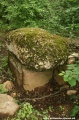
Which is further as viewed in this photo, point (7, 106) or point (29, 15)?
point (29, 15)

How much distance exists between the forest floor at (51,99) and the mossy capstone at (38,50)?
0.65 metres

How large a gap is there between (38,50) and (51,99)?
42.5 inches

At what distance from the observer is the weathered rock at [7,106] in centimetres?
385

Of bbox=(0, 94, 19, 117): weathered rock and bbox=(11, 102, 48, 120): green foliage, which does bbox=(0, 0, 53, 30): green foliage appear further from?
bbox=(11, 102, 48, 120): green foliage

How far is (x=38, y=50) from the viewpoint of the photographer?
4348mm

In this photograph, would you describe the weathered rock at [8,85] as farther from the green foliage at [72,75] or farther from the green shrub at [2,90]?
the green foliage at [72,75]

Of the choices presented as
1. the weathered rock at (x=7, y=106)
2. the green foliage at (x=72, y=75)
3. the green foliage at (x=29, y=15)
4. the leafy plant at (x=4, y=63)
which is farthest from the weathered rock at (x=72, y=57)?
the green foliage at (x=29, y=15)

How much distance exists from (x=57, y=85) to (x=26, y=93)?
29.0 inches

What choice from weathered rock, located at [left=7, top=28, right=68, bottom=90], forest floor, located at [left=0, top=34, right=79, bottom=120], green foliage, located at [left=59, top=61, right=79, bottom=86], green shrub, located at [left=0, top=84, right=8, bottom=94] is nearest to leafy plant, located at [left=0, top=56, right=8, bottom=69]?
forest floor, located at [left=0, top=34, right=79, bottom=120]

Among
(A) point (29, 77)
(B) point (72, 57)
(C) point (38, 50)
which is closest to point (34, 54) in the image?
(C) point (38, 50)

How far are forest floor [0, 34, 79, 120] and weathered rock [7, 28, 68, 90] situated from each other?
0.16 m

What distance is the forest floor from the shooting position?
13.8 ft

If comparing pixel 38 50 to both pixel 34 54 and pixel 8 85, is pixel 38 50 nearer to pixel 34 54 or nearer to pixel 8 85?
pixel 34 54

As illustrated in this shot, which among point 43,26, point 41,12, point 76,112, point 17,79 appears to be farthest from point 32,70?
point 41,12
